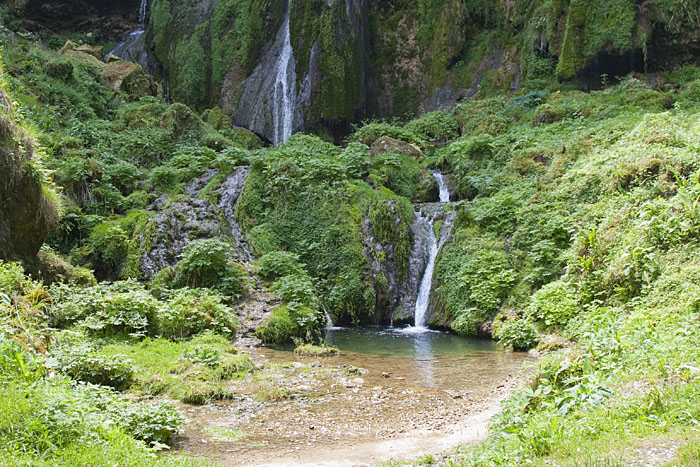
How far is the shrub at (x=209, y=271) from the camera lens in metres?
12.3

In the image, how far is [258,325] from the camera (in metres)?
11.4

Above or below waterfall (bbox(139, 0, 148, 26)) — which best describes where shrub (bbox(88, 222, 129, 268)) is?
below

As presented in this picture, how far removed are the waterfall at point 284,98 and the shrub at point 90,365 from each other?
19660 mm

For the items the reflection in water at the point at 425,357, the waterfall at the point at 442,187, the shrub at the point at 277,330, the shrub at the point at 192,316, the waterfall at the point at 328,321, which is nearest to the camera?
the reflection in water at the point at 425,357

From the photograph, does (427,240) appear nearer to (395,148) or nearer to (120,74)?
(395,148)

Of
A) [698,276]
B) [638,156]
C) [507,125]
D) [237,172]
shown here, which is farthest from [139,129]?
[698,276]

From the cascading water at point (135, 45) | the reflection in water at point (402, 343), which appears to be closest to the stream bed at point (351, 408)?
the reflection in water at point (402, 343)

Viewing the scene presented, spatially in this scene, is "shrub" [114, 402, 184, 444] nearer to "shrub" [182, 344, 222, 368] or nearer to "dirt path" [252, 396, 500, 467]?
"dirt path" [252, 396, 500, 467]

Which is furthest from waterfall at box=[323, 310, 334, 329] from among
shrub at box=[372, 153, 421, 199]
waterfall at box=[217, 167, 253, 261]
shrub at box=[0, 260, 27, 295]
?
shrub at box=[0, 260, 27, 295]

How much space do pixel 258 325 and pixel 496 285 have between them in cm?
557

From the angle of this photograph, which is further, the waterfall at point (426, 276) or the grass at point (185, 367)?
the waterfall at point (426, 276)

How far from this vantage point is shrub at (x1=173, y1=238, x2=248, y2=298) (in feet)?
40.4

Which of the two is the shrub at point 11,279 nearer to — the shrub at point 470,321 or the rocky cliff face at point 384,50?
the shrub at point 470,321

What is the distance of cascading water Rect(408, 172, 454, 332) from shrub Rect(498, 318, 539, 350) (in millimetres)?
3452
